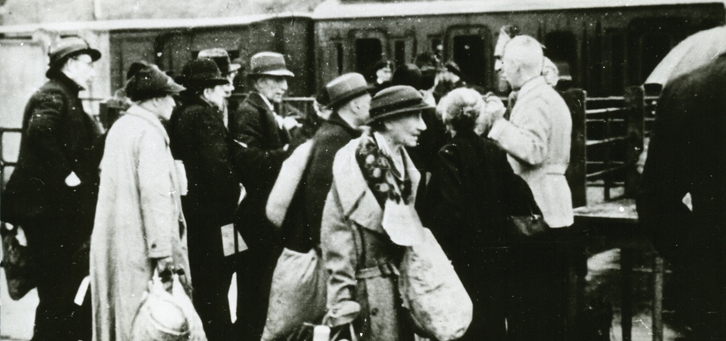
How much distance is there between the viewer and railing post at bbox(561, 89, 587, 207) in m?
5.43

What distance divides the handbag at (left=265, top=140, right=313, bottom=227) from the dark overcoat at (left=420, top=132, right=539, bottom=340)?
0.78 metres

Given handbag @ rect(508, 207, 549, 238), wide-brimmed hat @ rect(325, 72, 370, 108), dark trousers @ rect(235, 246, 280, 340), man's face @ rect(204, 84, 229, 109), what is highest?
man's face @ rect(204, 84, 229, 109)

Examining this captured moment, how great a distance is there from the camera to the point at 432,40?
9.35 meters

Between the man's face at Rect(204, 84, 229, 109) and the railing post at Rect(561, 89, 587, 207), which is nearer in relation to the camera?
the railing post at Rect(561, 89, 587, 207)

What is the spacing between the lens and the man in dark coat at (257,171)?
215 inches

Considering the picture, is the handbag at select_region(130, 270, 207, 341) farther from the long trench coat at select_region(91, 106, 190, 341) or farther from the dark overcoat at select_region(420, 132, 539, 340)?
the dark overcoat at select_region(420, 132, 539, 340)

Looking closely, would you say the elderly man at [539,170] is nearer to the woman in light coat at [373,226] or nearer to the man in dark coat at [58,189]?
the woman in light coat at [373,226]

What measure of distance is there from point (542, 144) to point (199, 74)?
2421 mm

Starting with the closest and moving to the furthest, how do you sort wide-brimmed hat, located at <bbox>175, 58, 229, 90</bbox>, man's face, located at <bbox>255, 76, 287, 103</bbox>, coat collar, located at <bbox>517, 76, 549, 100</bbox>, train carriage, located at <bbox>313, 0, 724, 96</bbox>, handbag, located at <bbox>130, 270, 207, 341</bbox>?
handbag, located at <bbox>130, 270, 207, 341</bbox> < coat collar, located at <bbox>517, 76, 549, 100</bbox> < wide-brimmed hat, located at <bbox>175, 58, 229, 90</bbox> < man's face, located at <bbox>255, 76, 287, 103</bbox> < train carriage, located at <bbox>313, 0, 724, 96</bbox>

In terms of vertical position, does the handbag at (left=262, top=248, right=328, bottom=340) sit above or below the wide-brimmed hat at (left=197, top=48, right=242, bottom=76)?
below

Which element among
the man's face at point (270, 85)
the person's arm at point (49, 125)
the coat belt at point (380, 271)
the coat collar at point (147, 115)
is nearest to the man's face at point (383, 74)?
the man's face at point (270, 85)

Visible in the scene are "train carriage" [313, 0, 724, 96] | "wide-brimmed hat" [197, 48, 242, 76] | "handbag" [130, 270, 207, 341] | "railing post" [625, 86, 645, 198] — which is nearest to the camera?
"handbag" [130, 270, 207, 341]

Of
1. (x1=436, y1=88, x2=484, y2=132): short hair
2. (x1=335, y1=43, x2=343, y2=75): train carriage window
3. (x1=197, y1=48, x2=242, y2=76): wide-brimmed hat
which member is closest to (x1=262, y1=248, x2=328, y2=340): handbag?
(x1=436, y1=88, x2=484, y2=132): short hair

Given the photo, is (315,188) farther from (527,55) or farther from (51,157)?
(51,157)
